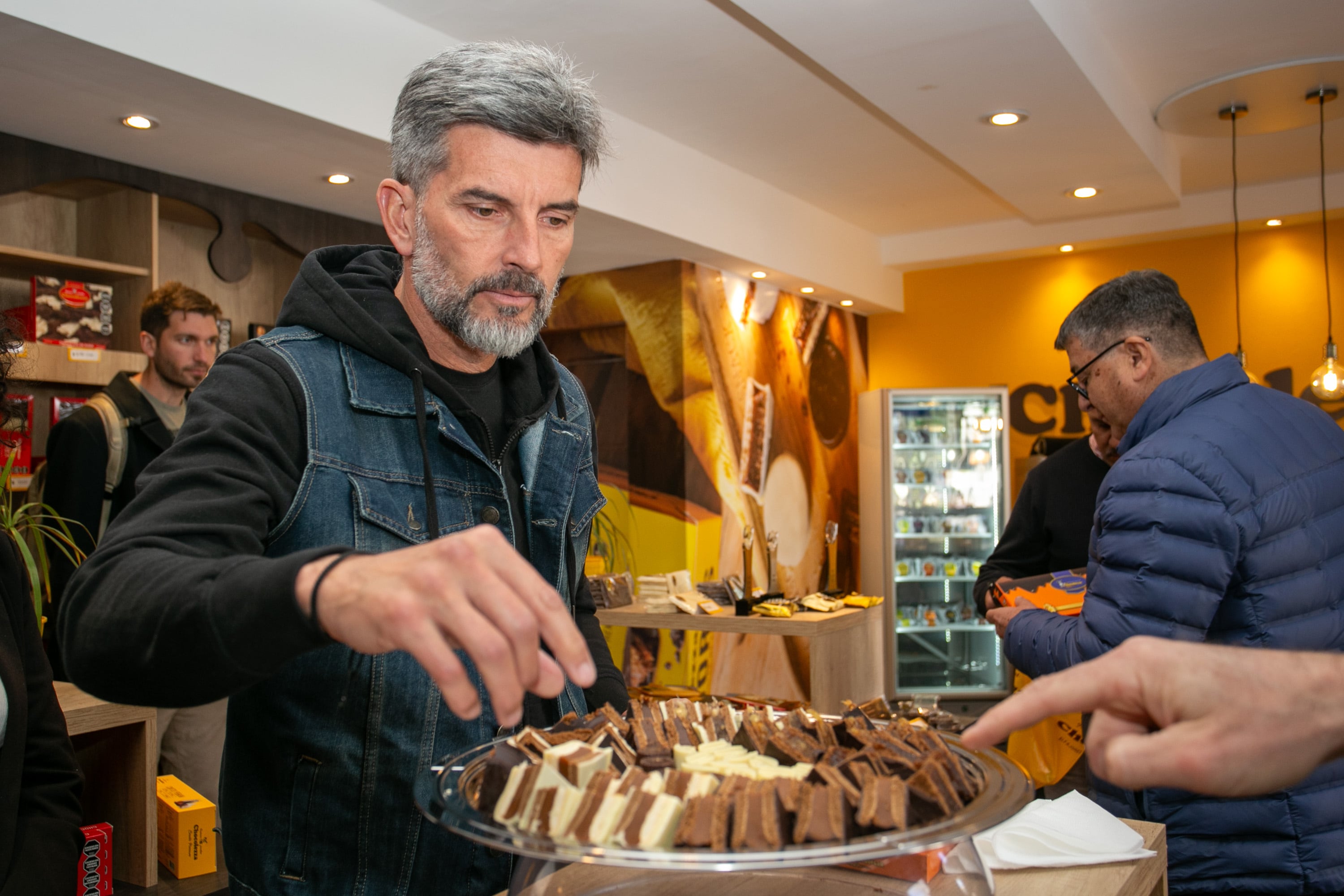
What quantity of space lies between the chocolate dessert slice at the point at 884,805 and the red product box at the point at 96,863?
6.58ft

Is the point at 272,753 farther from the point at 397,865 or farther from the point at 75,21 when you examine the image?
the point at 75,21

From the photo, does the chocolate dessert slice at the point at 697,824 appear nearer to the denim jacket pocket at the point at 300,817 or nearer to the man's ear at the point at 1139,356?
the denim jacket pocket at the point at 300,817

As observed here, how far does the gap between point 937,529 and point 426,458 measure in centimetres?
678

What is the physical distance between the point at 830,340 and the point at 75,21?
19.5 ft

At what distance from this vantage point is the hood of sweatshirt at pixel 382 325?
1299mm

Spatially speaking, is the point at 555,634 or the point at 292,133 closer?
the point at 555,634

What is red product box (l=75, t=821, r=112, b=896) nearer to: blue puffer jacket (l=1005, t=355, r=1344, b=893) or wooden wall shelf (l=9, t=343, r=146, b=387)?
blue puffer jacket (l=1005, t=355, r=1344, b=893)

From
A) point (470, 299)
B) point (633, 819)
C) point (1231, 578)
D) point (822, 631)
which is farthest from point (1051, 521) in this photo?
point (633, 819)

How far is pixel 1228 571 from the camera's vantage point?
70.9 inches

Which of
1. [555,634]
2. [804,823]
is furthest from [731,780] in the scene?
[555,634]

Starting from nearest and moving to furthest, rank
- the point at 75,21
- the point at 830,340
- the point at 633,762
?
the point at 633,762, the point at 75,21, the point at 830,340

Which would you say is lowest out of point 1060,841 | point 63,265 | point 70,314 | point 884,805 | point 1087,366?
point 1060,841

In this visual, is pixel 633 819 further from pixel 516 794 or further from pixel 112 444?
pixel 112 444

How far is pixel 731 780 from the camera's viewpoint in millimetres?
879
